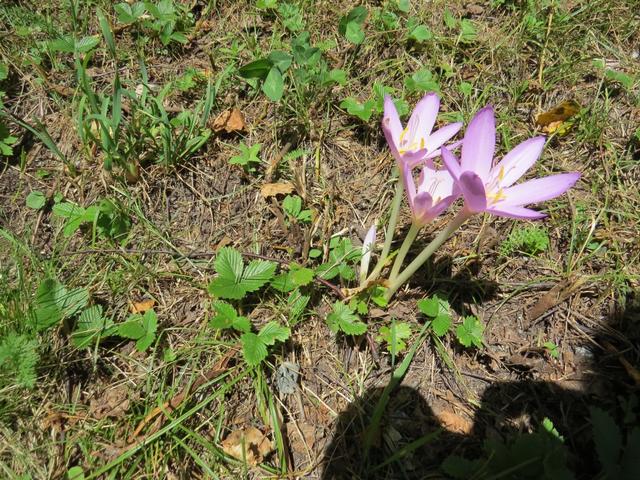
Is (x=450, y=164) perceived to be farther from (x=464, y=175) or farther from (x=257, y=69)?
(x=257, y=69)

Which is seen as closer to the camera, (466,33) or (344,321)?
(344,321)

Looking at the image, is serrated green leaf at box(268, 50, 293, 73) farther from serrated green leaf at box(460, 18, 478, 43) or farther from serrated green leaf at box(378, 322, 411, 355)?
serrated green leaf at box(378, 322, 411, 355)

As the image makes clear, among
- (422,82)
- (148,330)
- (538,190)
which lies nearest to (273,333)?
(148,330)

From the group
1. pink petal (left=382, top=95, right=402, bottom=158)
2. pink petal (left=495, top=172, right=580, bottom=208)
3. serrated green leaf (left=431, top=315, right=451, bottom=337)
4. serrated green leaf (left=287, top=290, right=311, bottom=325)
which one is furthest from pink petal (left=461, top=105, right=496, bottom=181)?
serrated green leaf (left=287, top=290, right=311, bottom=325)

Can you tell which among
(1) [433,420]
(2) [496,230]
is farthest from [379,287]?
(2) [496,230]

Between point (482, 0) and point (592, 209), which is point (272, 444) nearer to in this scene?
point (592, 209)

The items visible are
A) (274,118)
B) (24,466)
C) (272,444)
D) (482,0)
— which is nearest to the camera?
(24,466)
